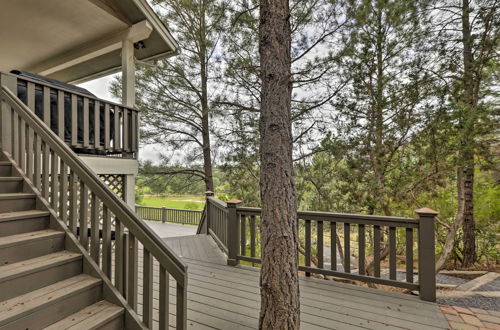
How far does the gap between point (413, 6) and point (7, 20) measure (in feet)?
25.6

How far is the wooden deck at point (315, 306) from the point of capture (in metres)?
2.31

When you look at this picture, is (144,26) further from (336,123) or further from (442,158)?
(442,158)

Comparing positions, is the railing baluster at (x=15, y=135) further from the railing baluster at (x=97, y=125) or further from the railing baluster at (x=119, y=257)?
the railing baluster at (x=119, y=257)

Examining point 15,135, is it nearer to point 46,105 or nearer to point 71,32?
point 46,105

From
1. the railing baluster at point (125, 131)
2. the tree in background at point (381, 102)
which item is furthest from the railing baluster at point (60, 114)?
the tree in background at point (381, 102)

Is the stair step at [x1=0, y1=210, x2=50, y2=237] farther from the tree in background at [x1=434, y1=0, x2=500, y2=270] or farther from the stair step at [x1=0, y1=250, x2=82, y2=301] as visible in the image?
the tree in background at [x1=434, y1=0, x2=500, y2=270]

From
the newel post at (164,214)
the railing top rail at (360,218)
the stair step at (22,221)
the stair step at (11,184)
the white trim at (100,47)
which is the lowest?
the newel post at (164,214)

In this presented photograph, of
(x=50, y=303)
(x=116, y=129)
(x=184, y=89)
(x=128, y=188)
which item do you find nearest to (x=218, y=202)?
(x=128, y=188)

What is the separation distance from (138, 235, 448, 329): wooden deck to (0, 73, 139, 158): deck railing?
83.8 inches

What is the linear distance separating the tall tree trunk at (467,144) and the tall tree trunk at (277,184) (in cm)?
399

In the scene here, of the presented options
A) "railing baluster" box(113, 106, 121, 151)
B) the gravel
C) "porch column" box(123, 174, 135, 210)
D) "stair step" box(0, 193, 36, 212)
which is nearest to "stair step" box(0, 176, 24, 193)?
"stair step" box(0, 193, 36, 212)

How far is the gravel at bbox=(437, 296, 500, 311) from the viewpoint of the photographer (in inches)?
109

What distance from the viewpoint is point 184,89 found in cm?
842

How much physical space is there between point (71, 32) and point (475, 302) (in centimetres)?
774
